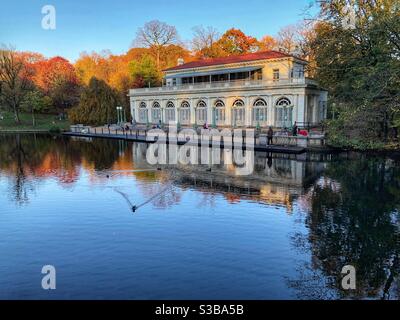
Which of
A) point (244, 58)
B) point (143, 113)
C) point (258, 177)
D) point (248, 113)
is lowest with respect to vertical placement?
point (258, 177)

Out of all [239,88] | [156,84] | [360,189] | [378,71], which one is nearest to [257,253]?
[360,189]

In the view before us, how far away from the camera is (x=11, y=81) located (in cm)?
Answer: 5697

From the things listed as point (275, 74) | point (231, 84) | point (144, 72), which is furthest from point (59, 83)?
point (275, 74)

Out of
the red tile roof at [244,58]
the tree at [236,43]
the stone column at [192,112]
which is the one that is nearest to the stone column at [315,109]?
the red tile roof at [244,58]

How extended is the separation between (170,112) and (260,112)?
45.5ft

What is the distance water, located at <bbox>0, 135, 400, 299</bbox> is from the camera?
298 inches

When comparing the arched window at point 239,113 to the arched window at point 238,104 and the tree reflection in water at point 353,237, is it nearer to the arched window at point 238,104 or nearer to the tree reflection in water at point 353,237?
the arched window at point 238,104

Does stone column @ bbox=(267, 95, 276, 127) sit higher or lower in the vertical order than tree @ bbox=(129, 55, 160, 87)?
lower

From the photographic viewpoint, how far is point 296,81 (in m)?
33.8

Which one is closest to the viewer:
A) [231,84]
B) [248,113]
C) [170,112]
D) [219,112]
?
[248,113]

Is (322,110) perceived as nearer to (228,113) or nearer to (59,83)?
(228,113)

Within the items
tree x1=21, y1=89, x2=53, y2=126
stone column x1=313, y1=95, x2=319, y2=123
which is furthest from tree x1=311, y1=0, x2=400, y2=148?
tree x1=21, y1=89, x2=53, y2=126

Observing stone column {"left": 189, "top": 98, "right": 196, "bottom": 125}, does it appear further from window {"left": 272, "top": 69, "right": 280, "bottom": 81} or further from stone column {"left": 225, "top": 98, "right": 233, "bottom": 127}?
window {"left": 272, "top": 69, "right": 280, "bottom": 81}

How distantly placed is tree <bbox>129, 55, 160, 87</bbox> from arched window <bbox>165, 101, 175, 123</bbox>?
1101cm
